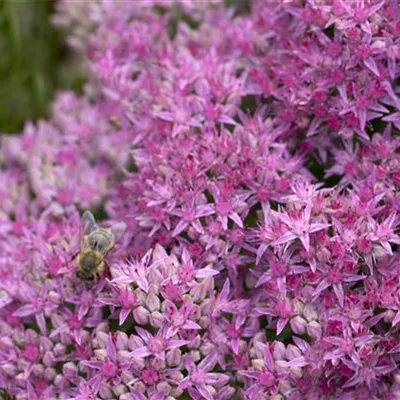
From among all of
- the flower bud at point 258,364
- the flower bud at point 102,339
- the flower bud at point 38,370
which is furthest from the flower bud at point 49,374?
the flower bud at point 258,364

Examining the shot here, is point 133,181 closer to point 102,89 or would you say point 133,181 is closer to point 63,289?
point 63,289

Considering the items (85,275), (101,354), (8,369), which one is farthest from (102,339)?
(8,369)

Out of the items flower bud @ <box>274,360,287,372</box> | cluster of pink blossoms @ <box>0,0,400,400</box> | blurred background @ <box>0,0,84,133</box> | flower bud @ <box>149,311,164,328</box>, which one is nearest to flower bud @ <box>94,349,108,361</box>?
cluster of pink blossoms @ <box>0,0,400,400</box>

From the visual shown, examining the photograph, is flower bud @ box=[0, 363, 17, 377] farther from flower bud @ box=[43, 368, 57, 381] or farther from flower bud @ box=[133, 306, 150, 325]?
flower bud @ box=[133, 306, 150, 325]

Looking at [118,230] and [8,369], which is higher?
[118,230]

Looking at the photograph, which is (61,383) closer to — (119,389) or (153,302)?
(119,389)

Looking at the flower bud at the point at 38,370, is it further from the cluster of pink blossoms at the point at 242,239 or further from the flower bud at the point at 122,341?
the flower bud at the point at 122,341

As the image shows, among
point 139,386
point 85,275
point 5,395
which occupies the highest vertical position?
point 85,275
